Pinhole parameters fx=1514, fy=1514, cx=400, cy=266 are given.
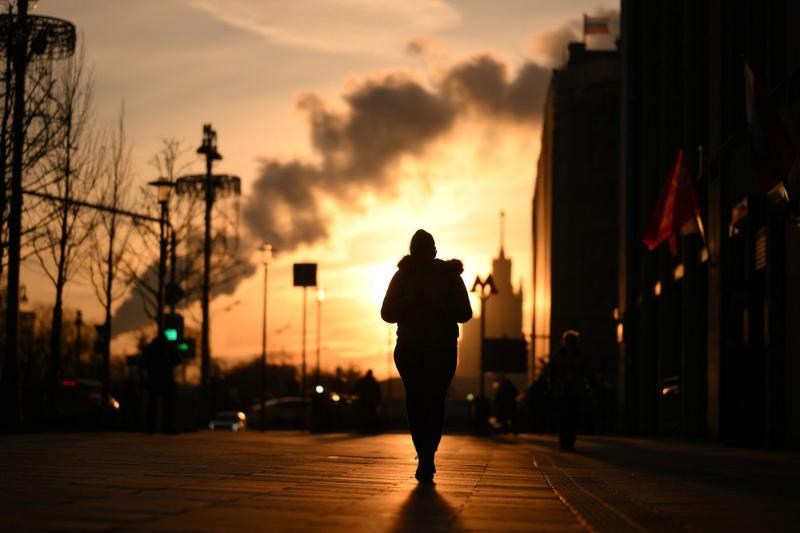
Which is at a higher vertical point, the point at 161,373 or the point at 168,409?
the point at 161,373

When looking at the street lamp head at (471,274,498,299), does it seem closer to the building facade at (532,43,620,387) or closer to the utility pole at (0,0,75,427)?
the utility pole at (0,0,75,427)

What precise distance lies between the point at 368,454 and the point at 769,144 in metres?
6.21

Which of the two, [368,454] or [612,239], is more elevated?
[612,239]

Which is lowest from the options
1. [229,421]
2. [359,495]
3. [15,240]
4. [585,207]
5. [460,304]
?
[229,421]

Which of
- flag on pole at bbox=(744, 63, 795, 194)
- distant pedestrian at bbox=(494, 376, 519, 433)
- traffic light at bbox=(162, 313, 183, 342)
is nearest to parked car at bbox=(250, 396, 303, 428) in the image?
distant pedestrian at bbox=(494, 376, 519, 433)

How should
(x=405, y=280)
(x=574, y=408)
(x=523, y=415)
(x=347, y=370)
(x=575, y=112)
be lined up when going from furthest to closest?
(x=347, y=370)
(x=575, y=112)
(x=523, y=415)
(x=574, y=408)
(x=405, y=280)

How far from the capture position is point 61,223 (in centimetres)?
4259

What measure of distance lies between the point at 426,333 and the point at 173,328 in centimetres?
2046

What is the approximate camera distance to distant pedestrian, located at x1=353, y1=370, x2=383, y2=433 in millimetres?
40375

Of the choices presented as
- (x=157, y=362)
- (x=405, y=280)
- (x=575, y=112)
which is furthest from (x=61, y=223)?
(x=575, y=112)

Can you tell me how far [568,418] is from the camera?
21.0 metres

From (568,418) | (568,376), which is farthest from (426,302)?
(568,418)

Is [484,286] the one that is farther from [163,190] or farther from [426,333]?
[426,333]

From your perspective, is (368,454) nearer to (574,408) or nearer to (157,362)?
(574,408)
